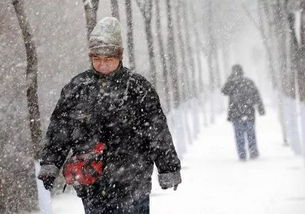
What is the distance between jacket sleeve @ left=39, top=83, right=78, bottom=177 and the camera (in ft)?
15.3

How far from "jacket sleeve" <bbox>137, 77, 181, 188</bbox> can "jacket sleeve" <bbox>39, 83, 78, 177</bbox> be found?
47 centimetres

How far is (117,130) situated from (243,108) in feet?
35.3

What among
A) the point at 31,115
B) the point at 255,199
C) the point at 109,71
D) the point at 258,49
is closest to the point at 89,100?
the point at 109,71

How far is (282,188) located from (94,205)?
636 centimetres

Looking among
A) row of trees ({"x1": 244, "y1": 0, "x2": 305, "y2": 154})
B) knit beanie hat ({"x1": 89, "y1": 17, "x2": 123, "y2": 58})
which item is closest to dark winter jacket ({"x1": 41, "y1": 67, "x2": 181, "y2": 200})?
knit beanie hat ({"x1": 89, "y1": 17, "x2": 123, "y2": 58})

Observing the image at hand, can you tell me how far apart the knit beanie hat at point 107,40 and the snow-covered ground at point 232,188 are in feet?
14.5

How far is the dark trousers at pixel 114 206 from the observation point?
4598mm

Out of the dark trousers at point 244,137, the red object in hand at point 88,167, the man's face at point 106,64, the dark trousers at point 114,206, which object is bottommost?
the dark trousers at point 244,137

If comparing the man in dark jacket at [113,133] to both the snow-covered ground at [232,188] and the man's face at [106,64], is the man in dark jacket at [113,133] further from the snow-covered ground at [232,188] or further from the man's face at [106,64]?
the snow-covered ground at [232,188]

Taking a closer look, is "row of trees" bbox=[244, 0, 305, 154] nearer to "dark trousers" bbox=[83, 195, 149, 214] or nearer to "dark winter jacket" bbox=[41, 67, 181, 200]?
"dark winter jacket" bbox=[41, 67, 181, 200]

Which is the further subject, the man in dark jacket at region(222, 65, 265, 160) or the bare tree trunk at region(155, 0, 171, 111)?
the bare tree trunk at region(155, 0, 171, 111)

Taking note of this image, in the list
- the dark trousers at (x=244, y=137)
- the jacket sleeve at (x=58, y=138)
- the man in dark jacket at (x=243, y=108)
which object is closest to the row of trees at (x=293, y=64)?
the man in dark jacket at (x=243, y=108)

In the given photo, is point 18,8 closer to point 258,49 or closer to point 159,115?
point 159,115

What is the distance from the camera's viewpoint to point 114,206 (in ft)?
15.1
